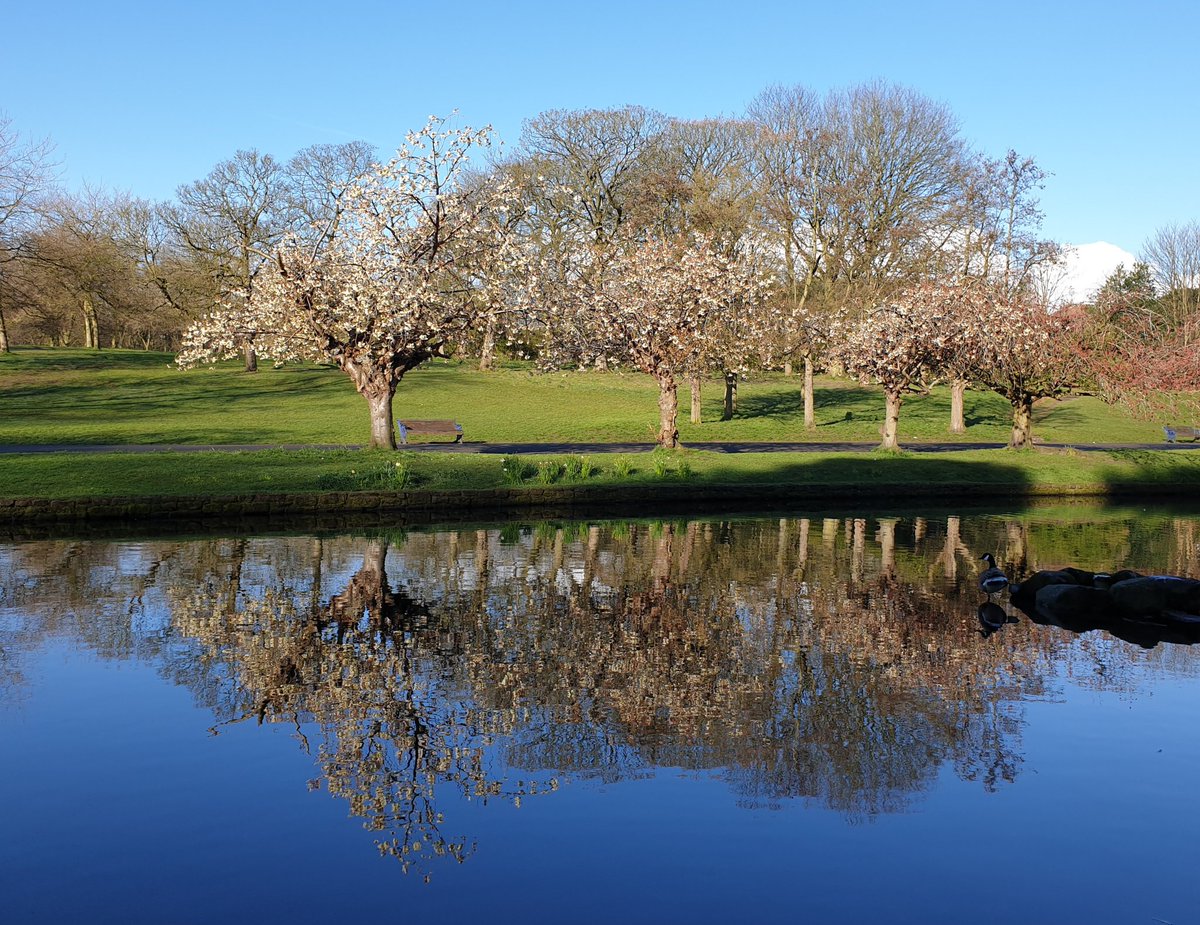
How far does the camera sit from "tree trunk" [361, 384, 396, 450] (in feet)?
103

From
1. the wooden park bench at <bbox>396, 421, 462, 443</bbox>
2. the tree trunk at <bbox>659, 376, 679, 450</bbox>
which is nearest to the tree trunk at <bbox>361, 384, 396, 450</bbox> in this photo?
the wooden park bench at <bbox>396, 421, 462, 443</bbox>

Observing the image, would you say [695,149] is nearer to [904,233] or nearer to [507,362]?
[904,233]

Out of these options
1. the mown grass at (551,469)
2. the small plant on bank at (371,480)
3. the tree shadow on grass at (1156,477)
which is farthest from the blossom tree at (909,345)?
the small plant on bank at (371,480)

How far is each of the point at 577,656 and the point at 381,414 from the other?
20.7 meters

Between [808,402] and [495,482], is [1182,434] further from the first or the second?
[495,482]

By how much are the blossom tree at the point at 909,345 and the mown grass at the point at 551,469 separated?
330 centimetres

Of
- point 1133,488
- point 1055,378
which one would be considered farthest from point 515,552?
point 1055,378

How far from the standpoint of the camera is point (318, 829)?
7898 mm

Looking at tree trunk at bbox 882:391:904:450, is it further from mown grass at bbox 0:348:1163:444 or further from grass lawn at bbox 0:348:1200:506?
mown grass at bbox 0:348:1163:444

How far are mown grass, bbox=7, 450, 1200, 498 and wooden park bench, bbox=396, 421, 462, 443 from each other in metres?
9.36

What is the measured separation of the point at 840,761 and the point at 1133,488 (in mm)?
29376

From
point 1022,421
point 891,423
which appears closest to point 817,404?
point 1022,421

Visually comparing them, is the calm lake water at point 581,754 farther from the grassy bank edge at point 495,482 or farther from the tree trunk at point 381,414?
the tree trunk at point 381,414

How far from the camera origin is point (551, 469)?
29.1 metres
